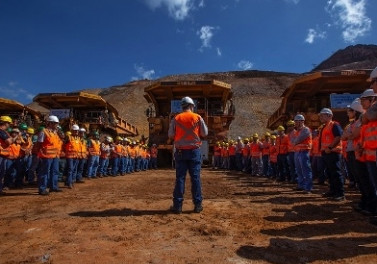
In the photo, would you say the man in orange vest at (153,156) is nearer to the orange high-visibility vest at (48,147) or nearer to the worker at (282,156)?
the worker at (282,156)

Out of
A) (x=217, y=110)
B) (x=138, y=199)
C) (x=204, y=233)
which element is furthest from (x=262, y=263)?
(x=217, y=110)

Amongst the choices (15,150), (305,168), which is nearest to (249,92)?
(305,168)

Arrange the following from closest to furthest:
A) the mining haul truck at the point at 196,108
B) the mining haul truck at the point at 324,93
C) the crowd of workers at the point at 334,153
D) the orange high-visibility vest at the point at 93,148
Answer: the crowd of workers at the point at 334,153 → the orange high-visibility vest at the point at 93,148 → the mining haul truck at the point at 324,93 → the mining haul truck at the point at 196,108

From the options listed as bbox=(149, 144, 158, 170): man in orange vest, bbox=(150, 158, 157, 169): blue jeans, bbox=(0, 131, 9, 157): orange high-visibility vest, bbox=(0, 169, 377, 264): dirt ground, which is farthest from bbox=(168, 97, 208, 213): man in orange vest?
bbox=(150, 158, 157, 169): blue jeans

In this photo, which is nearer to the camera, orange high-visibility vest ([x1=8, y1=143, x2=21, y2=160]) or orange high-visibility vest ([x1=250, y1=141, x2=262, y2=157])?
orange high-visibility vest ([x1=8, y1=143, x2=21, y2=160])

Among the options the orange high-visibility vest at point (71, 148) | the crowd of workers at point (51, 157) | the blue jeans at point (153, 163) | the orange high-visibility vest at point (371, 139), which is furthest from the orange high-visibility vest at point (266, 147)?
the blue jeans at point (153, 163)

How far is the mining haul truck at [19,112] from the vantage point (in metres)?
18.7

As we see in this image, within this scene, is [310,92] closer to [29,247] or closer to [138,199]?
[138,199]

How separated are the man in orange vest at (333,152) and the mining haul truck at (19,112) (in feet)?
55.4

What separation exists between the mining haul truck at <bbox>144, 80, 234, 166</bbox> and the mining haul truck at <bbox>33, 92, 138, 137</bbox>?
9.32 feet

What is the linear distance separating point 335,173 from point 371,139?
2.27 m

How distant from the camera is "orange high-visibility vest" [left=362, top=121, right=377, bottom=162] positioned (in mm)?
3635

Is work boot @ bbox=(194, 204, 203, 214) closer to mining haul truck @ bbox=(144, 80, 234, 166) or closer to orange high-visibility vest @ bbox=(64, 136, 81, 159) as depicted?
orange high-visibility vest @ bbox=(64, 136, 81, 159)

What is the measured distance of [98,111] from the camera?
2067 cm
